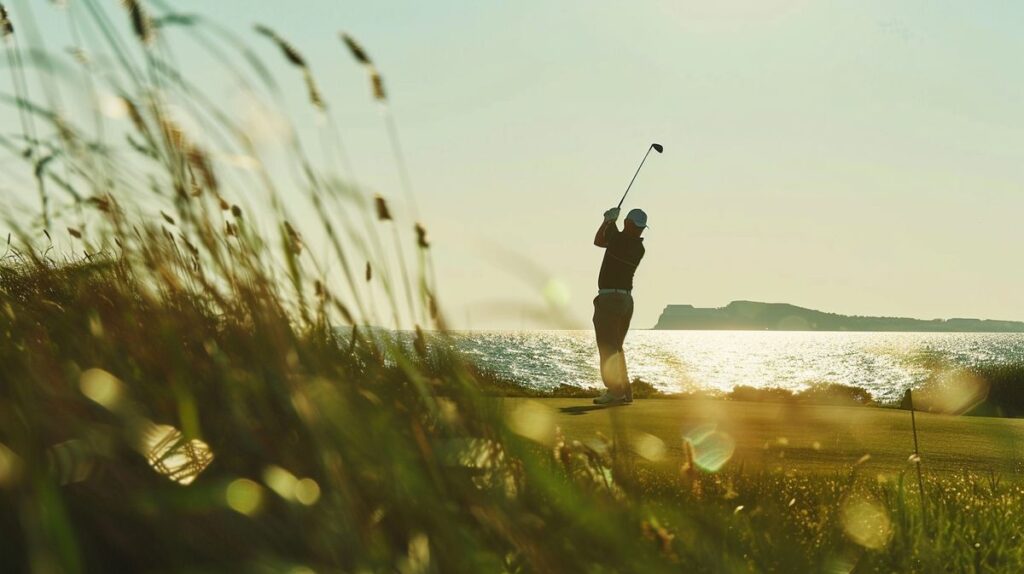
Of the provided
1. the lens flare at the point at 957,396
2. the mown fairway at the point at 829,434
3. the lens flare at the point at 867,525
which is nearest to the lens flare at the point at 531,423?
the lens flare at the point at 867,525

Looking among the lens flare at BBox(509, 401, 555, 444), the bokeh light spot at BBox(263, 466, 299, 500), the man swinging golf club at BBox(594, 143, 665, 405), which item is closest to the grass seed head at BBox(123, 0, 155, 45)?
the bokeh light spot at BBox(263, 466, 299, 500)

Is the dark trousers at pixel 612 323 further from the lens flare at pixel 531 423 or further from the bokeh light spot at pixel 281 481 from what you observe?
the bokeh light spot at pixel 281 481

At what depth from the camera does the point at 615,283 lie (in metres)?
10.7

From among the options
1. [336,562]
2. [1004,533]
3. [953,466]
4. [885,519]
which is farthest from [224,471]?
[953,466]

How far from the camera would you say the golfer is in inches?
412

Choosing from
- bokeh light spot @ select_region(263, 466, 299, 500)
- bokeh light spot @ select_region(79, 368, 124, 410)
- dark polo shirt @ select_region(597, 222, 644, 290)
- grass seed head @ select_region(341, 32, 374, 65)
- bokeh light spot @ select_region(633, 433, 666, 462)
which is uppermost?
dark polo shirt @ select_region(597, 222, 644, 290)

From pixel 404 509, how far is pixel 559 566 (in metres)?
0.26

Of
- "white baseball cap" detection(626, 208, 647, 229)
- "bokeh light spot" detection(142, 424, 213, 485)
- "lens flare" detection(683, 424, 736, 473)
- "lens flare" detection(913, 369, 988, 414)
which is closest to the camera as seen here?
"bokeh light spot" detection(142, 424, 213, 485)

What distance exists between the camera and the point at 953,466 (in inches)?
207

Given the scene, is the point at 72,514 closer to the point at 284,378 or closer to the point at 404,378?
the point at 284,378

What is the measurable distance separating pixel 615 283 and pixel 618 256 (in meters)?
0.33

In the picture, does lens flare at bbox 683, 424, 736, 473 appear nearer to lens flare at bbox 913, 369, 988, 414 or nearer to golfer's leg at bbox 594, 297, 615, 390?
golfer's leg at bbox 594, 297, 615, 390

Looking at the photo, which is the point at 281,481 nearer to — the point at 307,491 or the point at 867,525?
the point at 307,491

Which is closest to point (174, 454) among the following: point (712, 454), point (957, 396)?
point (712, 454)
